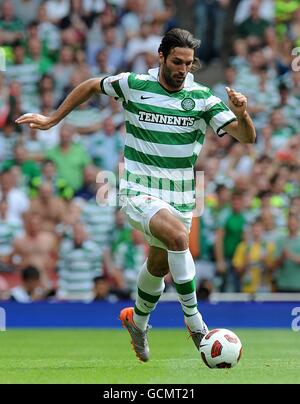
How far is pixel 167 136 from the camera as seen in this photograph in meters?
9.35

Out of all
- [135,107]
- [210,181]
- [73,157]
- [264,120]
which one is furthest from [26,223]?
[135,107]

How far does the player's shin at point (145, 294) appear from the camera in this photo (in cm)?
962

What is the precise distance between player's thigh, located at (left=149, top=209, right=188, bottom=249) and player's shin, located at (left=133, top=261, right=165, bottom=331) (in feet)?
2.47

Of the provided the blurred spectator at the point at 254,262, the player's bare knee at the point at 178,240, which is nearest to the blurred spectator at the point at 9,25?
the blurred spectator at the point at 254,262

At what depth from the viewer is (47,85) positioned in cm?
1844

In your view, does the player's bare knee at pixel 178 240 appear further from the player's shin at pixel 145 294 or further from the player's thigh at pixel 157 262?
the player's shin at pixel 145 294

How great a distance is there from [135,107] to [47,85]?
9.14 metres

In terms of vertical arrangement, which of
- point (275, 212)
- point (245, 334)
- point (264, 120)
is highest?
point (264, 120)

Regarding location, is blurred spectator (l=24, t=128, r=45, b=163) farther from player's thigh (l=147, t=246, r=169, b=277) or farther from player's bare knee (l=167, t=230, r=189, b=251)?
player's bare knee (l=167, t=230, r=189, b=251)

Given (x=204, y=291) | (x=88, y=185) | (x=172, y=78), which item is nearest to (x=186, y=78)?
(x=172, y=78)

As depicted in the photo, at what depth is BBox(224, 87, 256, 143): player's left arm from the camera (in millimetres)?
8703

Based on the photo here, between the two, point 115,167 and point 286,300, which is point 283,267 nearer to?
point 286,300
